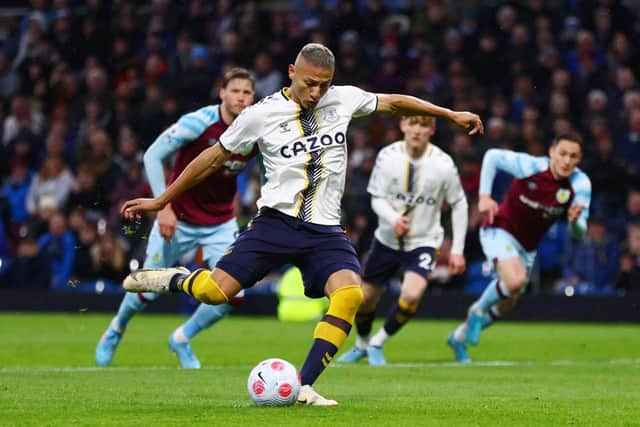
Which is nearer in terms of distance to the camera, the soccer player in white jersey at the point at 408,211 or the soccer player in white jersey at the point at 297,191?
the soccer player in white jersey at the point at 297,191

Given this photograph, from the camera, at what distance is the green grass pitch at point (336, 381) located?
769cm

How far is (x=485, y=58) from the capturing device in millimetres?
21531

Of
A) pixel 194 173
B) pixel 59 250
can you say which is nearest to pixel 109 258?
pixel 59 250

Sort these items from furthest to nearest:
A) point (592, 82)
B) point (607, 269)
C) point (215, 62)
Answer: point (215, 62), point (592, 82), point (607, 269)

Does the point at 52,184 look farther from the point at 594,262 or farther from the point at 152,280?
the point at 152,280

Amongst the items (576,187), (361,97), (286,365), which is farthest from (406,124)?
(286,365)

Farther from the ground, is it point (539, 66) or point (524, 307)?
point (539, 66)

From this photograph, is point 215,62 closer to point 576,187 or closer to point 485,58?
point 485,58

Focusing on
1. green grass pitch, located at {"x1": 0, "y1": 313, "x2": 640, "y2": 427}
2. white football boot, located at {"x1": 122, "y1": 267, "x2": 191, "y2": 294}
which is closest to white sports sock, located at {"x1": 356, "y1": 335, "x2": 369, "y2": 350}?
green grass pitch, located at {"x1": 0, "y1": 313, "x2": 640, "y2": 427}

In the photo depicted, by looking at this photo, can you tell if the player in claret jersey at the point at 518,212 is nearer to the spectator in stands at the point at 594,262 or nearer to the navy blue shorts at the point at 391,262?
the navy blue shorts at the point at 391,262

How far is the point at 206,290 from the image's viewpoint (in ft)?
28.3

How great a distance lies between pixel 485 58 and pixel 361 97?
43.0ft

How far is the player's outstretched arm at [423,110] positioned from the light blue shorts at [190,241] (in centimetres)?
365

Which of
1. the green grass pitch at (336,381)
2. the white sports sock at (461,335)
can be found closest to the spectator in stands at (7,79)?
the green grass pitch at (336,381)
